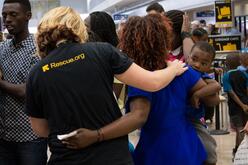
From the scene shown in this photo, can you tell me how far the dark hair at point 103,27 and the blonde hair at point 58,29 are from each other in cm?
81

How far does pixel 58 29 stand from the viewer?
2031 mm

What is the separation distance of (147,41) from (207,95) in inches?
18.1

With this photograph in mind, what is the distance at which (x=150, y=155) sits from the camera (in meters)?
2.34

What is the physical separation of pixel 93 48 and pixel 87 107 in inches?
10.8

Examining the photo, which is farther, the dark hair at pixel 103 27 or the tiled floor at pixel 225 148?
the tiled floor at pixel 225 148

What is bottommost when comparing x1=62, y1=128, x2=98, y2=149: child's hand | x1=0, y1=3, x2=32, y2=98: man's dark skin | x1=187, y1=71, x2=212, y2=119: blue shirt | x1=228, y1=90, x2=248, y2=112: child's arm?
x1=228, y1=90, x2=248, y2=112: child's arm

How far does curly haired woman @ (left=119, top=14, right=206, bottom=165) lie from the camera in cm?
226

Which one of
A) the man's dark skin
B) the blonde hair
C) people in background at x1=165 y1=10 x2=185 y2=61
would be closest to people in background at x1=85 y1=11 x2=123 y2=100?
the man's dark skin

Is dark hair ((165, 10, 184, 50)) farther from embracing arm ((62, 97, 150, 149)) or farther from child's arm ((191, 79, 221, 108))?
embracing arm ((62, 97, 150, 149))

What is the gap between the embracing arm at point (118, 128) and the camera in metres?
2.01

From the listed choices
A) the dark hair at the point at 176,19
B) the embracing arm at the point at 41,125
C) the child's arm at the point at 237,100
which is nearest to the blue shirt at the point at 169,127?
the embracing arm at the point at 41,125

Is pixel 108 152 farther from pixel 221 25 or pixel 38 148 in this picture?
pixel 221 25

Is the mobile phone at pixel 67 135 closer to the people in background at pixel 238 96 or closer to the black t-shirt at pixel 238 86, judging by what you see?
the people in background at pixel 238 96

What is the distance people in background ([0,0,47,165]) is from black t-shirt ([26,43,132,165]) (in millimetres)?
721
